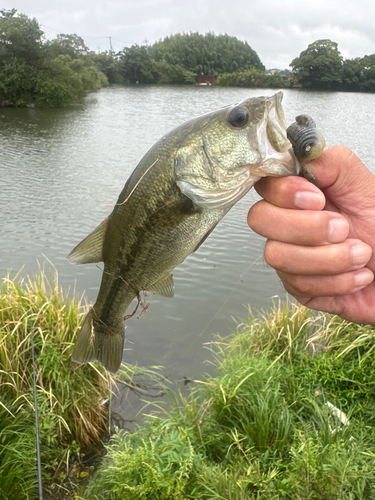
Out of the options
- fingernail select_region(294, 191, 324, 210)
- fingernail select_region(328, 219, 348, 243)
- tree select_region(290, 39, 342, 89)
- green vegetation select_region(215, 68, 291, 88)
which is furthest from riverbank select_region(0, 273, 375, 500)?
green vegetation select_region(215, 68, 291, 88)

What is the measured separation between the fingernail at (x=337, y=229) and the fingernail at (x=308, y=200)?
0.34 ft

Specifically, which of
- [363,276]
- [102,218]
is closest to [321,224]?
[363,276]

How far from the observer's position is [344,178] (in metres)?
1.78

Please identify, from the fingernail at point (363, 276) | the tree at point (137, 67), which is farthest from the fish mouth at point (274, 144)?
the tree at point (137, 67)

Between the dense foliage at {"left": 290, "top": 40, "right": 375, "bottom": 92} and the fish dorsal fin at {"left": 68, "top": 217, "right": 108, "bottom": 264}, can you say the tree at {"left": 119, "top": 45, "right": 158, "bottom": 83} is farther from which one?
the fish dorsal fin at {"left": 68, "top": 217, "right": 108, "bottom": 264}

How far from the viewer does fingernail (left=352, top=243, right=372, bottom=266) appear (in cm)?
172

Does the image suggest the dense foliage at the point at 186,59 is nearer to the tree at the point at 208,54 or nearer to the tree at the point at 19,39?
the tree at the point at 208,54

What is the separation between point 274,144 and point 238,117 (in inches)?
7.8

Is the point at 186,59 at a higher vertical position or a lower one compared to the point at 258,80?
higher

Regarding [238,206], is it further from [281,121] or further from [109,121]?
[109,121]

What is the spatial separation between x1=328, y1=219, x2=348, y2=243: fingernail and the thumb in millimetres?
219

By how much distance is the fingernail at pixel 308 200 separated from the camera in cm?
164

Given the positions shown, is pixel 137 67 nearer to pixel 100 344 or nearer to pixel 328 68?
pixel 328 68

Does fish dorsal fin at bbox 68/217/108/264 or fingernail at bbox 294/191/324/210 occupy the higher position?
fingernail at bbox 294/191/324/210
